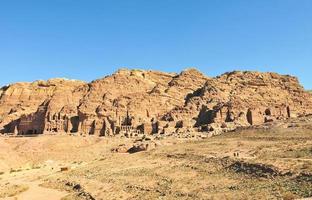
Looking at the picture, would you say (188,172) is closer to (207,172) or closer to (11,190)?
(207,172)

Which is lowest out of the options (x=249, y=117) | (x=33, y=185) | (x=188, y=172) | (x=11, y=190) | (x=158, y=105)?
(x=11, y=190)

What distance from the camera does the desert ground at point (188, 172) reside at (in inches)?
870

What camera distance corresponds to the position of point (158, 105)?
80625 mm

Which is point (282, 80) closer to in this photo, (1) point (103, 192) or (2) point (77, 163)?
(2) point (77, 163)

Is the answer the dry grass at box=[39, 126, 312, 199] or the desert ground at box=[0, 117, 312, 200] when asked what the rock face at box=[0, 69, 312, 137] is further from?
the dry grass at box=[39, 126, 312, 199]

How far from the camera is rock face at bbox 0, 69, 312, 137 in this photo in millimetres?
65000

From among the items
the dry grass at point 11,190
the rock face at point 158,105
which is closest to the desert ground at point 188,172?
the dry grass at point 11,190

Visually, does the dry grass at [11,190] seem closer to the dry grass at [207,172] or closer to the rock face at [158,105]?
the dry grass at [207,172]

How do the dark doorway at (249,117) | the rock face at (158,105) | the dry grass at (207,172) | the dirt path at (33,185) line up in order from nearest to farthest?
1. the dry grass at (207,172)
2. the dirt path at (33,185)
3. the dark doorway at (249,117)
4. the rock face at (158,105)

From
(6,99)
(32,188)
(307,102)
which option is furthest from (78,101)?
(32,188)

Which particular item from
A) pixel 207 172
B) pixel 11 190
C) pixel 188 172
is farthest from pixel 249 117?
pixel 11 190

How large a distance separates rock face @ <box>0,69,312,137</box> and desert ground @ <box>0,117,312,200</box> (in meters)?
16.2

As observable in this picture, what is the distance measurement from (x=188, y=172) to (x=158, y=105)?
171 ft

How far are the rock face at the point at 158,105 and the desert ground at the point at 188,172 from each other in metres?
16.2
